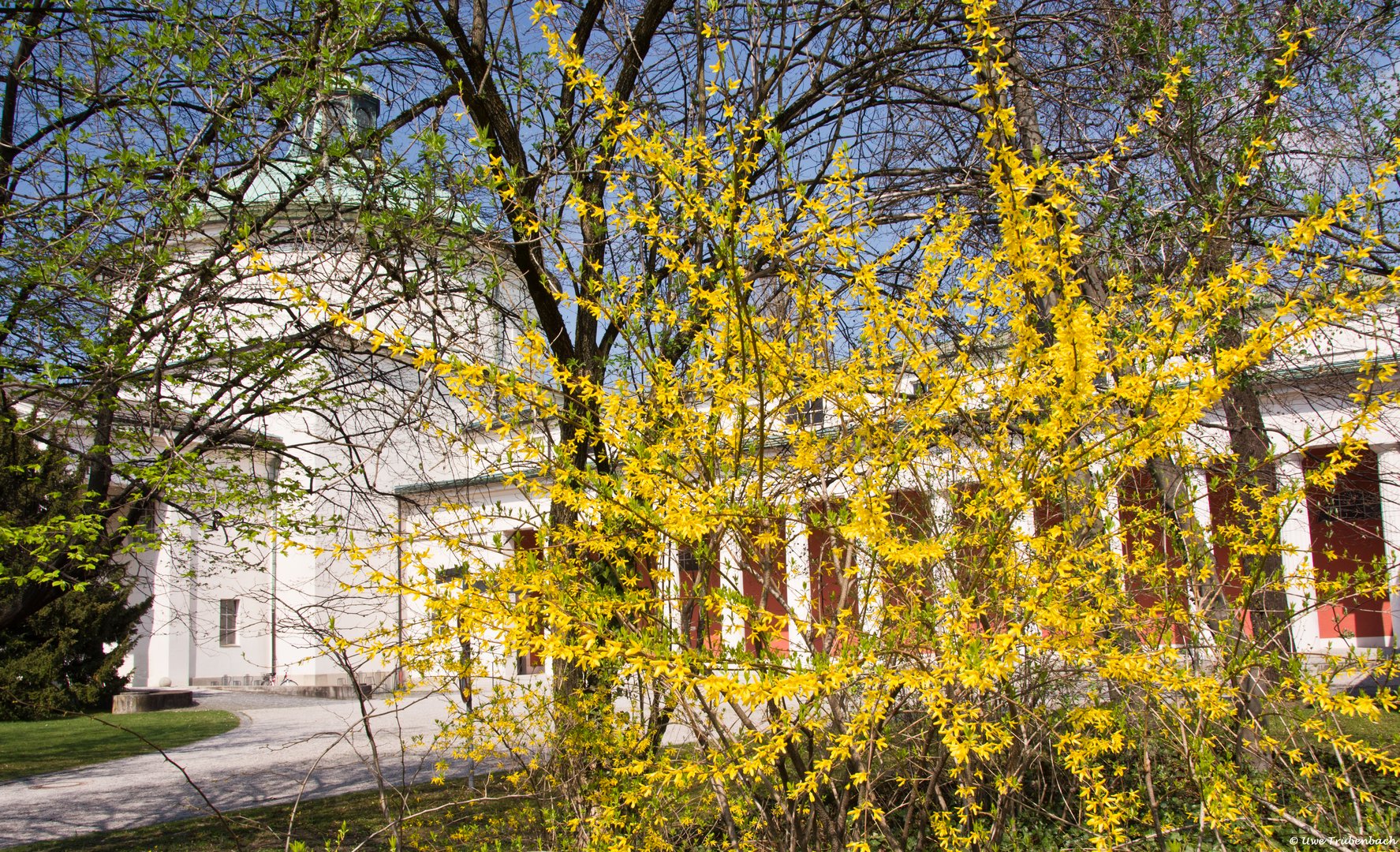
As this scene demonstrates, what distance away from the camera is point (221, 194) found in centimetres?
422

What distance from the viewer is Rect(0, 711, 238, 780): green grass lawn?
1156 cm

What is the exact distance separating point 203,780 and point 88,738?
6.28 meters

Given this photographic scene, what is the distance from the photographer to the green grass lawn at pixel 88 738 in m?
11.6

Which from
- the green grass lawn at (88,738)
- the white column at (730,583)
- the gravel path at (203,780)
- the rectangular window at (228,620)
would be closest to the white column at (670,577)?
the white column at (730,583)

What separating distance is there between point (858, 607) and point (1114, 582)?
3.48ft

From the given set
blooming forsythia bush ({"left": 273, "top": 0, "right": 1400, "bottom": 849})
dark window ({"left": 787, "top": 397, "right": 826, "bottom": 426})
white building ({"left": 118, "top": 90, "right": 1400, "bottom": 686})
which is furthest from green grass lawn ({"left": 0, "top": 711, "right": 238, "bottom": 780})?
dark window ({"left": 787, "top": 397, "right": 826, "bottom": 426})

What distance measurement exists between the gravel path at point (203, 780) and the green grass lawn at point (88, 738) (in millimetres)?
462

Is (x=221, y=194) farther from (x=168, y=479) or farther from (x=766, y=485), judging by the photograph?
(x=766, y=485)

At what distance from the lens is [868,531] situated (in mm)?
2346

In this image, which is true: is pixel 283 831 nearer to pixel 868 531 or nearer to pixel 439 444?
pixel 439 444

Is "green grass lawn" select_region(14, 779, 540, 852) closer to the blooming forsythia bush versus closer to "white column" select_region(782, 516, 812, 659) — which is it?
the blooming forsythia bush

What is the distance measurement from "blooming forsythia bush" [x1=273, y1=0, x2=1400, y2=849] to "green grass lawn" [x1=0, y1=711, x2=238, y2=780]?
34.5 ft

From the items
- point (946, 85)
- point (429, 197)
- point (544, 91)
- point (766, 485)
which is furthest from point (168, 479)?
point (946, 85)

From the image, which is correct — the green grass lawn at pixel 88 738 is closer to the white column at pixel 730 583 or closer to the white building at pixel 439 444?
the white building at pixel 439 444
